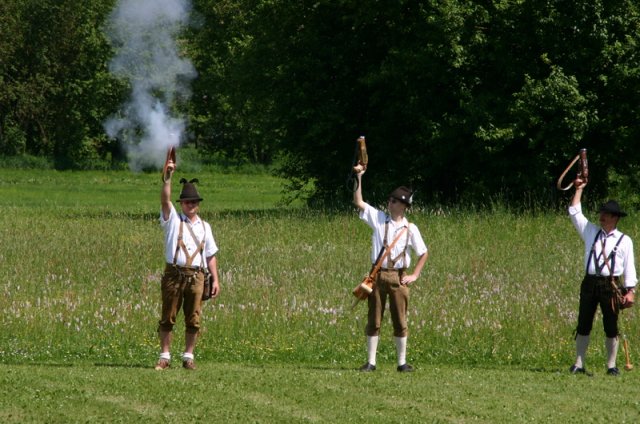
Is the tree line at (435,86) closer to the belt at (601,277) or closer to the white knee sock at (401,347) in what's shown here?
the belt at (601,277)

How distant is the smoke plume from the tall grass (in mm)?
7761

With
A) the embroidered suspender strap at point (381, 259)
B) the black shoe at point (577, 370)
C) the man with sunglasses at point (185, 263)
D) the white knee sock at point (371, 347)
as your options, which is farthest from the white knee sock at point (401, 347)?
the man with sunglasses at point (185, 263)

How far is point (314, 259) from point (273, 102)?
65.5ft

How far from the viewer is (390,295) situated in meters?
13.9

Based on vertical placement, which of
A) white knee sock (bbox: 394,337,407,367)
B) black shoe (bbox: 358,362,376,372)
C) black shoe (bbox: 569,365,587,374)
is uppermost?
white knee sock (bbox: 394,337,407,367)

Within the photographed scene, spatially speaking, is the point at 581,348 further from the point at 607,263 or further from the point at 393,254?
the point at 393,254

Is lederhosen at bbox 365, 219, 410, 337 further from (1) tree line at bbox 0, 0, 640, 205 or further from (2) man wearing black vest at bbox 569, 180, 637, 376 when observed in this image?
(1) tree line at bbox 0, 0, 640, 205

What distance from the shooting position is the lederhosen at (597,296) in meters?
13.8

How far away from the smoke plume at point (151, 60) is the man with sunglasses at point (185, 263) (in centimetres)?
2112

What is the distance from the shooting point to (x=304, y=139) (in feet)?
135

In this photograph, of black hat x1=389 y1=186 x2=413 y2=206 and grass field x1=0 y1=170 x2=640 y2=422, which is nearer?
grass field x1=0 y1=170 x2=640 y2=422

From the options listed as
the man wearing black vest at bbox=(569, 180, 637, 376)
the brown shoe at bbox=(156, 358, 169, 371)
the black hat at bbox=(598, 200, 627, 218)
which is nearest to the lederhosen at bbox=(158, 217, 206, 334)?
the brown shoe at bbox=(156, 358, 169, 371)

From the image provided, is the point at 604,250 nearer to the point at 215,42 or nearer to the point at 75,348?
the point at 75,348

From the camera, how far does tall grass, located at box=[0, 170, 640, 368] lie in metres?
15.9
